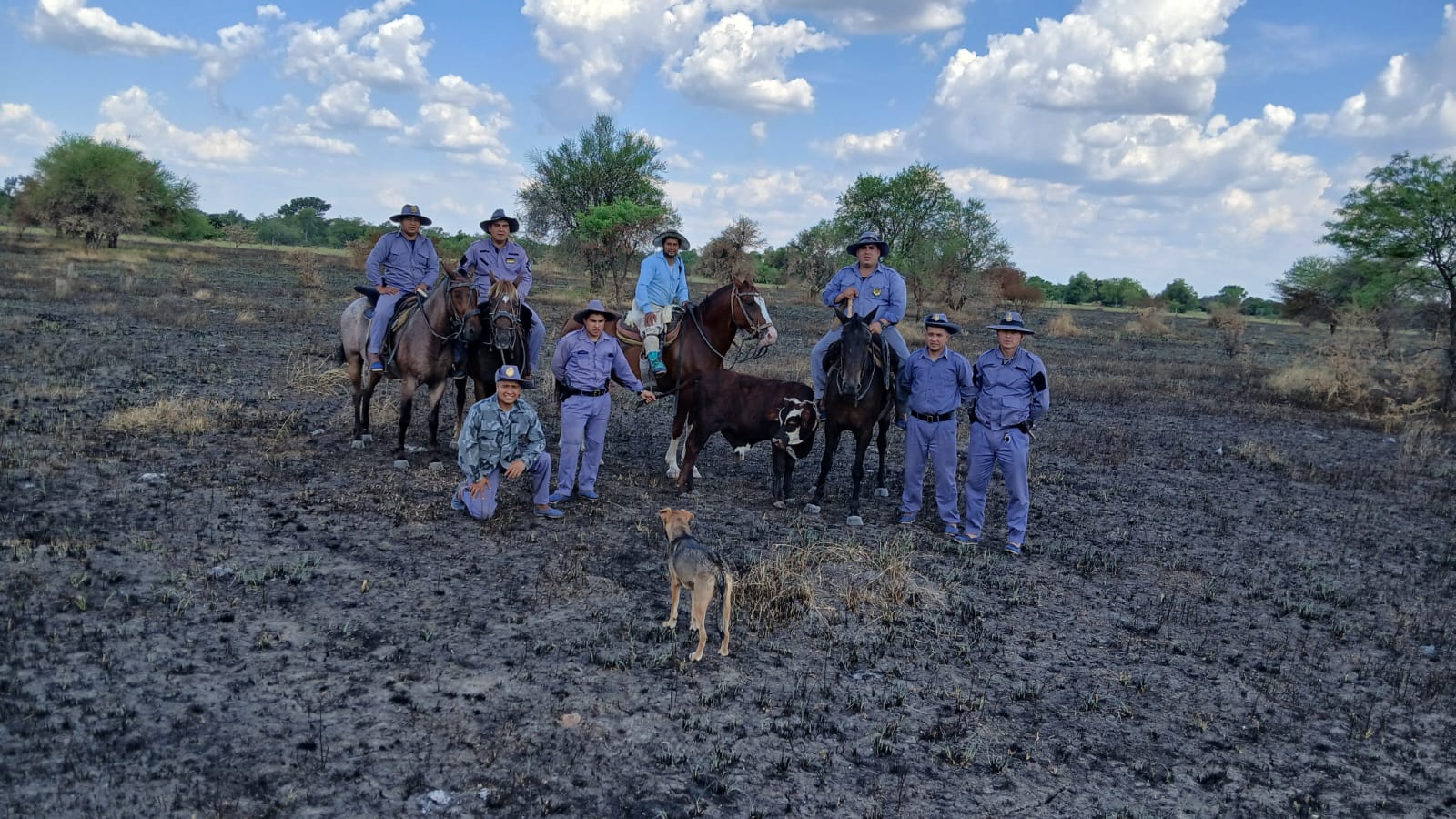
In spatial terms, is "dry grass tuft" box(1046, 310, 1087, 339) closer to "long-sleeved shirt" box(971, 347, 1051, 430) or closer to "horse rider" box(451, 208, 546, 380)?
"long-sleeved shirt" box(971, 347, 1051, 430)

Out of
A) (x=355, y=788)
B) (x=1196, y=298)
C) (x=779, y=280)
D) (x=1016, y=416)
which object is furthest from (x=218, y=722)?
(x=1196, y=298)

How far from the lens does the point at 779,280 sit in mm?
63156

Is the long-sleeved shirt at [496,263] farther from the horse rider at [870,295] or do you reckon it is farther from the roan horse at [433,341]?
the horse rider at [870,295]

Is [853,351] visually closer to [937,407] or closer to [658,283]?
[937,407]

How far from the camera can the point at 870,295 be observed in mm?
9188

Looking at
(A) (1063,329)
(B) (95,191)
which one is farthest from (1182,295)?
(B) (95,191)

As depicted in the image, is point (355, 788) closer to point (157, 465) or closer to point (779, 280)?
point (157, 465)

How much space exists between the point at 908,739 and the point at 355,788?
9.06 ft

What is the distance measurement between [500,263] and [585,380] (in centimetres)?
237

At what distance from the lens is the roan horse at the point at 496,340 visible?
8.48 meters

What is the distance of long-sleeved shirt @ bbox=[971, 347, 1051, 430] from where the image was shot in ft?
25.2

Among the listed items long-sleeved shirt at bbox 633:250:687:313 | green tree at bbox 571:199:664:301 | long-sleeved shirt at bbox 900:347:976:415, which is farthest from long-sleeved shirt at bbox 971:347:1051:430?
green tree at bbox 571:199:664:301

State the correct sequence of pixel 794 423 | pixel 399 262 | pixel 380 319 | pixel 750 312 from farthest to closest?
pixel 399 262 → pixel 380 319 → pixel 750 312 → pixel 794 423

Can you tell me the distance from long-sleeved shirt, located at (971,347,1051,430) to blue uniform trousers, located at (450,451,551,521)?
407 centimetres
